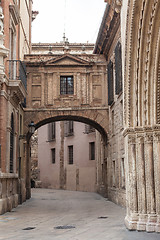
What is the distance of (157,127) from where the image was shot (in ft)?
31.2

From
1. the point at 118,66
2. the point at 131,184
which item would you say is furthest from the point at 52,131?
the point at 131,184

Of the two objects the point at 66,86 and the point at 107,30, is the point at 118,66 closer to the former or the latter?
the point at 107,30

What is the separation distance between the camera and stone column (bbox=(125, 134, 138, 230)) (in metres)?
9.52

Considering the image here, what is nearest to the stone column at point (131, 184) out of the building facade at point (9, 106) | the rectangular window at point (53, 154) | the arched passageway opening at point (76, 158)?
the building facade at point (9, 106)

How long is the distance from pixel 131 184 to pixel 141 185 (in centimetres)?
30

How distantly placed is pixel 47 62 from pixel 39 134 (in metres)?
20.5

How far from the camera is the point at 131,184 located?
31.9ft

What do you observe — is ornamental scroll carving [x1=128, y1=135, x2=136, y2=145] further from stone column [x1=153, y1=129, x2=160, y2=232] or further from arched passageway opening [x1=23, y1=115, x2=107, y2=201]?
arched passageway opening [x1=23, y1=115, x2=107, y2=201]

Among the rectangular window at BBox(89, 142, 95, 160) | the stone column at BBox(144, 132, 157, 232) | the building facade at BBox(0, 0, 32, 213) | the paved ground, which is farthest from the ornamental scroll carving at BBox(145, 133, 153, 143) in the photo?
the rectangular window at BBox(89, 142, 95, 160)

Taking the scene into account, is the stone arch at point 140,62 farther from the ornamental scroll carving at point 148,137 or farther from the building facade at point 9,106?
the building facade at point 9,106

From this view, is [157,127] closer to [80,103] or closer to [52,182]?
[80,103]

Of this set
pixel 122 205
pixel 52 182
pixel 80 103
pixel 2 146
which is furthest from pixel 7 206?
pixel 52 182

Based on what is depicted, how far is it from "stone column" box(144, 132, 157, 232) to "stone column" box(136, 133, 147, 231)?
109 mm

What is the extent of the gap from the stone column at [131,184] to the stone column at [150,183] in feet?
1.18
